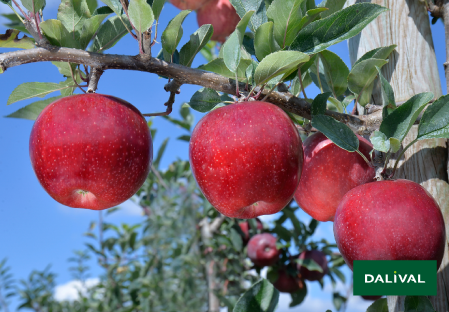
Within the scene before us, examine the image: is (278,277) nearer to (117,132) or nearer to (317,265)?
(317,265)

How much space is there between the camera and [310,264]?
214 cm

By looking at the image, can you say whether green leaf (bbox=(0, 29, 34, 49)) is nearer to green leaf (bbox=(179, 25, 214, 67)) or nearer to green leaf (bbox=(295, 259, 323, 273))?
green leaf (bbox=(179, 25, 214, 67))

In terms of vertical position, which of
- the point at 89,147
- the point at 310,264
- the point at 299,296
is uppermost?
the point at 89,147

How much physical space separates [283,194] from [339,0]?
1.51ft

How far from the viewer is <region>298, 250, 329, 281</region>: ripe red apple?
7.25 feet

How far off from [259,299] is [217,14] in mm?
1725

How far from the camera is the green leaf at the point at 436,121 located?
72 cm

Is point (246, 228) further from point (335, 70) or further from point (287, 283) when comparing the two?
point (335, 70)

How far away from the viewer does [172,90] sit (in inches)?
34.1

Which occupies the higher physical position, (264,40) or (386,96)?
(264,40)

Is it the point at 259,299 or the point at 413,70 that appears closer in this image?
the point at 259,299

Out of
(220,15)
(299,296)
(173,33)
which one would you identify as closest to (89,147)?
(173,33)

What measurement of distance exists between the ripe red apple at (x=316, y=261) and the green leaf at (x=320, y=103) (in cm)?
156

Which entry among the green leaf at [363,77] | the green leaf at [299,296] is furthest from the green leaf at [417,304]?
the green leaf at [299,296]
